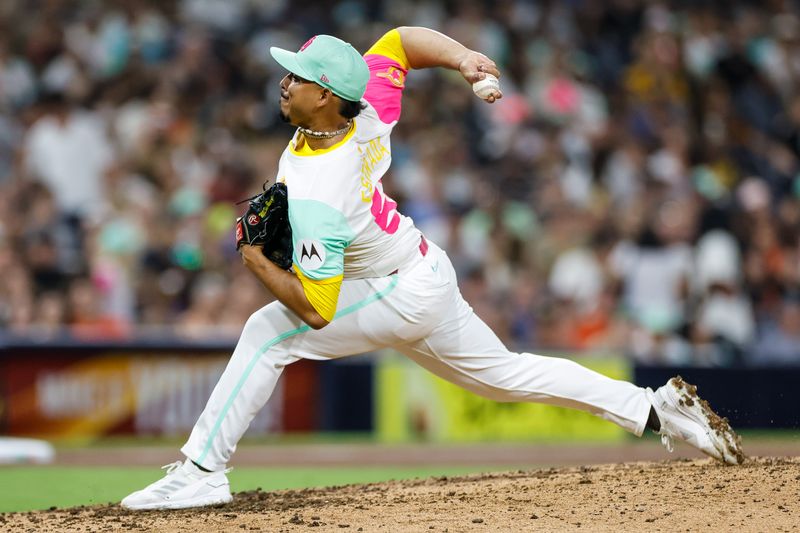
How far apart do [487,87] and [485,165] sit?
29.6 ft

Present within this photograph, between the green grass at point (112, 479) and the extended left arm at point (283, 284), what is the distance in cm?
266

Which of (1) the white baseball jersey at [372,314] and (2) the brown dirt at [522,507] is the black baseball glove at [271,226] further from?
(2) the brown dirt at [522,507]

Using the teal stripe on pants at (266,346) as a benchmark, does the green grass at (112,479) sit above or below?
below

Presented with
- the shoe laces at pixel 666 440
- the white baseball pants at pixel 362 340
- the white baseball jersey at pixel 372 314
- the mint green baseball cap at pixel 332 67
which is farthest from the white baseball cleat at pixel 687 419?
the mint green baseball cap at pixel 332 67

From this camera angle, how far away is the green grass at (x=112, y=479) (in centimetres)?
813

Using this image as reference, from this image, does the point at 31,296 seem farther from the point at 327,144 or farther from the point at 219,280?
the point at 327,144

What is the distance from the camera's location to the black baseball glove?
5863 mm

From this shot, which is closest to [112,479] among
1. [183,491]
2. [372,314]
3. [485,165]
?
[183,491]

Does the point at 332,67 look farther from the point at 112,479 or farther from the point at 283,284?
the point at 112,479

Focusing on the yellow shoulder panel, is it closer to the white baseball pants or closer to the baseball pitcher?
the baseball pitcher

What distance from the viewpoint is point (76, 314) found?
12.2m

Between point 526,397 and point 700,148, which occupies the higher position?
point 700,148

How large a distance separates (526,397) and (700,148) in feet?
30.6

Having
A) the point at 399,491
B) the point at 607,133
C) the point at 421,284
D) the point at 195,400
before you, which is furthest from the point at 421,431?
the point at 421,284
